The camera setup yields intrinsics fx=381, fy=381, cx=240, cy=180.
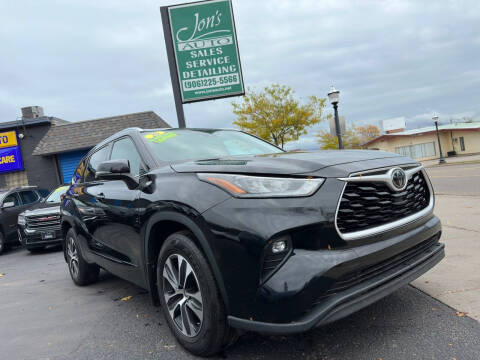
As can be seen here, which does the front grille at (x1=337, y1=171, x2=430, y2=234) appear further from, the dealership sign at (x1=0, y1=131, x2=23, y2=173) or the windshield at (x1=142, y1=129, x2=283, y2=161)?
the dealership sign at (x1=0, y1=131, x2=23, y2=173)

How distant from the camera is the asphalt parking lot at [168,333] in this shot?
97.7 inches

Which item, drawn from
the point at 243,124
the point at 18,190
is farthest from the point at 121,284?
the point at 243,124

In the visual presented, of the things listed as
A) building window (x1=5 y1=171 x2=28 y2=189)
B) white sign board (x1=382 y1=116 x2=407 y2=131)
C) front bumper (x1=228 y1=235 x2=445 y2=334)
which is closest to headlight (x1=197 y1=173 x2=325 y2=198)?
front bumper (x1=228 y1=235 x2=445 y2=334)

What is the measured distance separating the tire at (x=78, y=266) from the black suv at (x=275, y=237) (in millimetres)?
2016

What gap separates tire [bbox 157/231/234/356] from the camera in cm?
234

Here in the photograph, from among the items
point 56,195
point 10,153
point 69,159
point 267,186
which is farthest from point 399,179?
point 10,153

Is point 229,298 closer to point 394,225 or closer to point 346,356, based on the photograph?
point 346,356

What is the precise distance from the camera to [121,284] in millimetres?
4977

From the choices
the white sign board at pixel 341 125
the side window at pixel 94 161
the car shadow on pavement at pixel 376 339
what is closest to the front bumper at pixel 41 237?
the side window at pixel 94 161

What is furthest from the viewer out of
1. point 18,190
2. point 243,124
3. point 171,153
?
point 243,124

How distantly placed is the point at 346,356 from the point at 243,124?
81.1 ft

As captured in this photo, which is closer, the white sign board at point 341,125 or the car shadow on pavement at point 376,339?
the car shadow on pavement at point 376,339

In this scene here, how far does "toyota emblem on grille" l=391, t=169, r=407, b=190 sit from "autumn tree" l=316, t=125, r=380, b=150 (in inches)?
1458

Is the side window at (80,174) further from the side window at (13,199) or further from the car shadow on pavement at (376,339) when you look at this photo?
the side window at (13,199)
